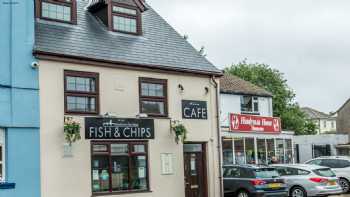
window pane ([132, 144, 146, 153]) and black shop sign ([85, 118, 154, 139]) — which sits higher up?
black shop sign ([85, 118, 154, 139])

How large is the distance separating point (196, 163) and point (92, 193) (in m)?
4.78

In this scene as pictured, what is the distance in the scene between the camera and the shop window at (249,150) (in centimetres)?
2986

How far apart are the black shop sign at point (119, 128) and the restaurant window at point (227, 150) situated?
35.6 ft

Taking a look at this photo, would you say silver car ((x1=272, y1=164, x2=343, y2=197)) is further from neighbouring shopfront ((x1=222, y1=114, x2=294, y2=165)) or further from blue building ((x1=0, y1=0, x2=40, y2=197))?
blue building ((x1=0, y1=0, x2=40, y2=197))

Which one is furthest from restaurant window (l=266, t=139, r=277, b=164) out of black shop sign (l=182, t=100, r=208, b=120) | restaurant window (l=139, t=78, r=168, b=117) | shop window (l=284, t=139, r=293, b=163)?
restaurant window (l=139, t=78, r=168, b=117)

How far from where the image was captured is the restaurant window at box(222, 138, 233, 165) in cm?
2873

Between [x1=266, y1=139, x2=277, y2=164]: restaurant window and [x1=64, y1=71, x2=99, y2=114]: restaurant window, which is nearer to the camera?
[x1=64, y1=71, x2=99, y2=114]: restaurant window

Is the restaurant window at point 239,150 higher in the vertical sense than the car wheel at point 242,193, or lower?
higher

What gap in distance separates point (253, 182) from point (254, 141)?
1035 centimetres

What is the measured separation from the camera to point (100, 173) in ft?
56.4

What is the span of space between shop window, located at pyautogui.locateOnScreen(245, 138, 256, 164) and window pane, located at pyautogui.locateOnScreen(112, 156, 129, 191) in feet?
42.9

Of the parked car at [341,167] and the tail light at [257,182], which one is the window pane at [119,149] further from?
the parked car at [341,167]

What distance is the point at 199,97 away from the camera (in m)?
20.3

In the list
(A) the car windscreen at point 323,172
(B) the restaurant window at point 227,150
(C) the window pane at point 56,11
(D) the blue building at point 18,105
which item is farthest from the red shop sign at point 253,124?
(D) the blue building at point 18,105
